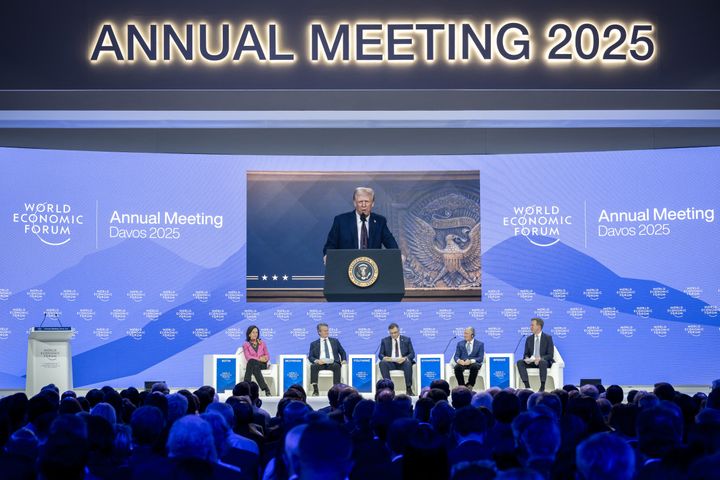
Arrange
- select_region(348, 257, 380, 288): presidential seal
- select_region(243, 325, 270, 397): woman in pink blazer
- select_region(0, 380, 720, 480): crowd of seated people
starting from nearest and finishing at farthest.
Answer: select_region(0, 380, 720, 480): crowd of seated people, select_region(348, 257, 380, 288): presidential seal, select_region(243, 325, 270, 397): woman in pink blazer

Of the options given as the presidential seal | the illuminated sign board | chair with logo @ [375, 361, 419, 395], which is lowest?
chair with logo @ [375, 361, 419, 395]

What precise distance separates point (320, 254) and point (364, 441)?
916 cm

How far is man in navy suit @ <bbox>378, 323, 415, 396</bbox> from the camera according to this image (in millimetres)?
12375

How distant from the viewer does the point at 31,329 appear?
1256cm

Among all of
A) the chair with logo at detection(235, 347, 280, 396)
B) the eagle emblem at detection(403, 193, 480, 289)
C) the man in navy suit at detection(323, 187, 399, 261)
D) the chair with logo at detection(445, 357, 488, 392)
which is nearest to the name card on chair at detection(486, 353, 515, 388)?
the chair with logo at detection(445, 357, 488, 392)

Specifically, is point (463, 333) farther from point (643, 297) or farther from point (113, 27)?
point (113, 27)

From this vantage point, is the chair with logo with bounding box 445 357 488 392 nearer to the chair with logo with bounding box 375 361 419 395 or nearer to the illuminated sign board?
the chair with logo with bounding box 375 361 419 395

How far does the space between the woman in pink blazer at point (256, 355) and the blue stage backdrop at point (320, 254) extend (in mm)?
990

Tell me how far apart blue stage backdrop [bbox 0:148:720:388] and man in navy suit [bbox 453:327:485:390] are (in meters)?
0.96

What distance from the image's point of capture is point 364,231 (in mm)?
12344

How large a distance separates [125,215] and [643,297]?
25.6 ft

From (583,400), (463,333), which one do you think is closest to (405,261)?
(463,333)

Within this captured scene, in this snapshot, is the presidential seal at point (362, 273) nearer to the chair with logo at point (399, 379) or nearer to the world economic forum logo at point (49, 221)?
the chair with logo at point (399, 379)

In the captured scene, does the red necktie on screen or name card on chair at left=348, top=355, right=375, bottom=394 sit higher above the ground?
the red necktie on screen
